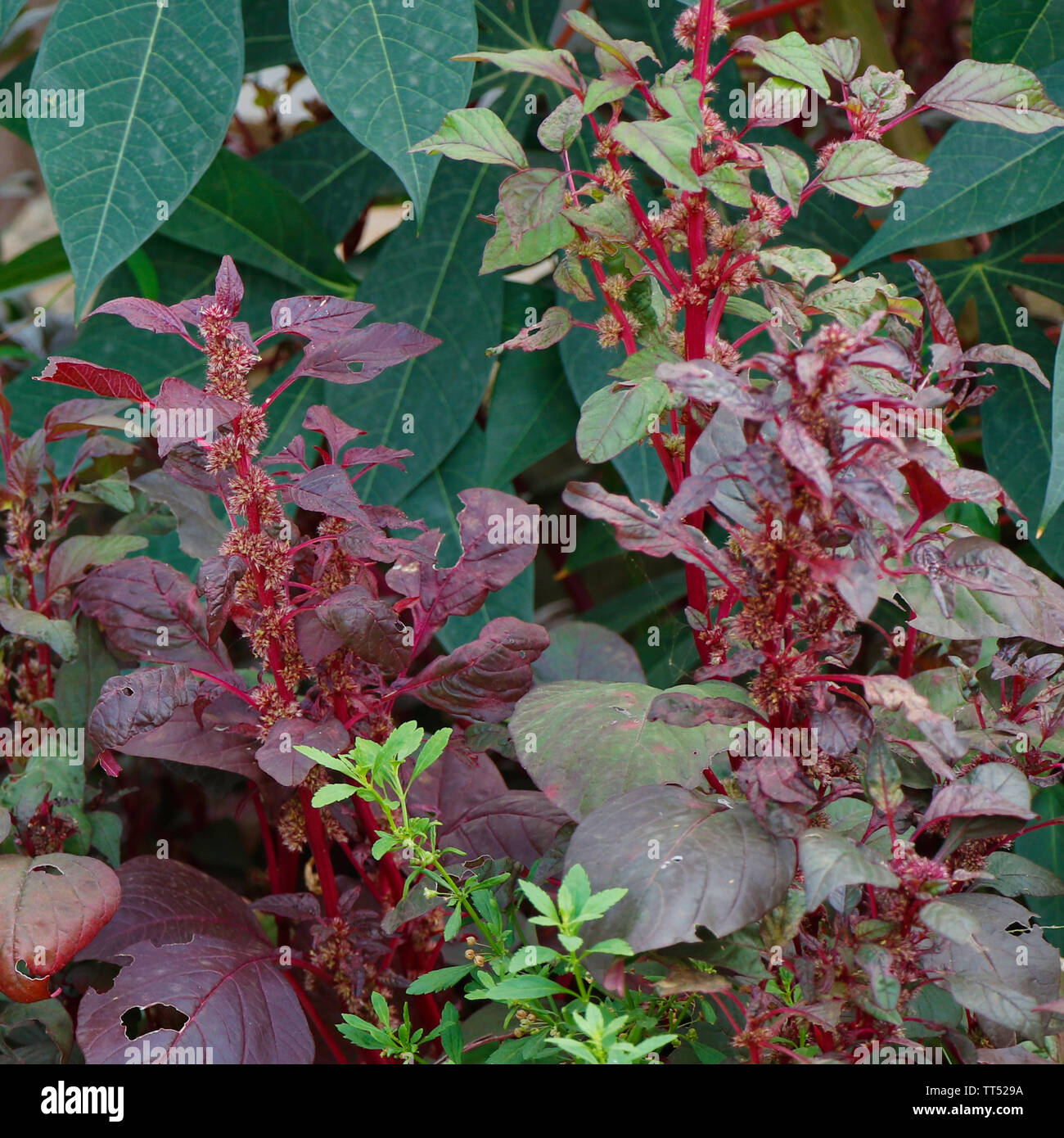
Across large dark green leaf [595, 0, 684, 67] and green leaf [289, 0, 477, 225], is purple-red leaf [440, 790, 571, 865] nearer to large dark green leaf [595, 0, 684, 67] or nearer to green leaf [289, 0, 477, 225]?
green leaf [289, 0, 477, 225]

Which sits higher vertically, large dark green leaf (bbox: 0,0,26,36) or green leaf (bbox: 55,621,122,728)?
large dark green leaf (bbox: 0,0,26,36)

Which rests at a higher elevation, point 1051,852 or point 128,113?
point 128,113

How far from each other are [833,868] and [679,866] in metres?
0.07

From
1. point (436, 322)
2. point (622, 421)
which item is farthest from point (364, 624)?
point (436, 322)

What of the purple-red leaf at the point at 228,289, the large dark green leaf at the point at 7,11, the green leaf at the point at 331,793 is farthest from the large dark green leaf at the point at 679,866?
the large dark green leaf at the point at 7,11

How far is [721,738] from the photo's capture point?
57 centimetres

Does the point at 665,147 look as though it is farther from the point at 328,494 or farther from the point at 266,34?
the point at 266,34

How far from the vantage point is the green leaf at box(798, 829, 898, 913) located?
0.42 metres

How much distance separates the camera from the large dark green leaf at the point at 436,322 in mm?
1008

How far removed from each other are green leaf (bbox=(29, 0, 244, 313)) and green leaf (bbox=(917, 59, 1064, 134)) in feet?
1.66

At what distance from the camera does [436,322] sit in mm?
1027

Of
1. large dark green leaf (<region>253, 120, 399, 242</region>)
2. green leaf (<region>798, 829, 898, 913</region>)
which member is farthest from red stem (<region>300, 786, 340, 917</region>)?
large dark green leaf (<region>253, 120, 399, 242</region>)

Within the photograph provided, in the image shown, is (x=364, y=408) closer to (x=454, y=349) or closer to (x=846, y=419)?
(x=454, y=349)
